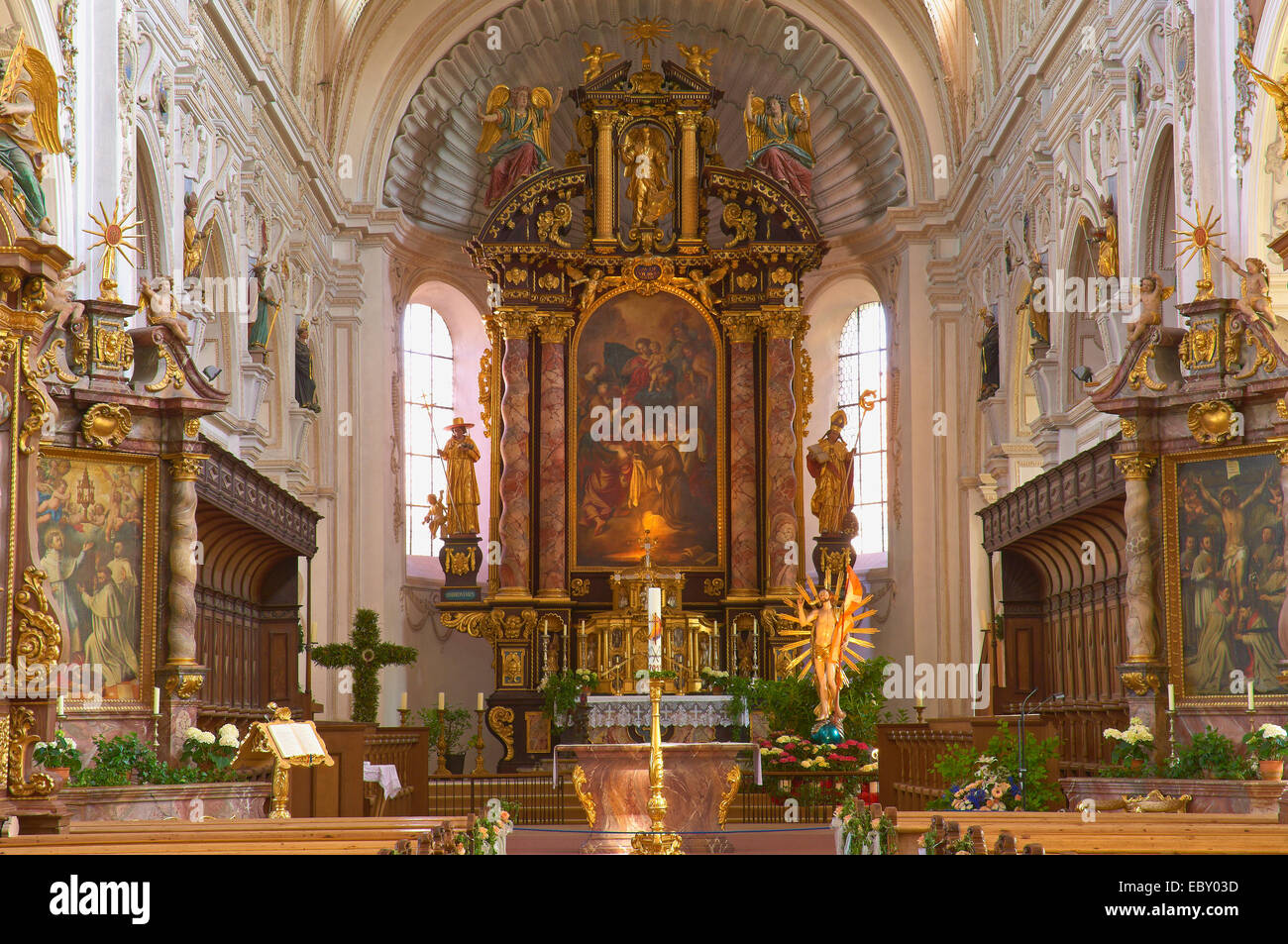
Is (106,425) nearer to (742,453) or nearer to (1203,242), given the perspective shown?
(1203,242)

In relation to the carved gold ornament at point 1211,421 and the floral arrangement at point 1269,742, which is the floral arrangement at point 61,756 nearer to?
the floral arrangement at point 1269,742

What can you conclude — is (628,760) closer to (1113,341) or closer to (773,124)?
(1113,341)

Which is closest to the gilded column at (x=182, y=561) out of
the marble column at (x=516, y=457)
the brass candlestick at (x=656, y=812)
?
the brass candlestick at (x=656, y=812)

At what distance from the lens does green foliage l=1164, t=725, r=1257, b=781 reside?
10.3m

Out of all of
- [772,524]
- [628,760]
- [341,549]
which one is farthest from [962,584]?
[628,760]

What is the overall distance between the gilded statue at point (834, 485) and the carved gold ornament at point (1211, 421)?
403 inches

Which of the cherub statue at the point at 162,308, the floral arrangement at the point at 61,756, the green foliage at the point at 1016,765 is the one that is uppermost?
the cherub statue at the point at 162,308

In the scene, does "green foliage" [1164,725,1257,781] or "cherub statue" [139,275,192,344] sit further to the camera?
"cherub statue" [139,275,192,344]

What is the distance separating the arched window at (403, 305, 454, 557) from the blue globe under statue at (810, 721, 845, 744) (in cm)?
997

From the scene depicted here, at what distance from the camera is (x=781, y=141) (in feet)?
75.7

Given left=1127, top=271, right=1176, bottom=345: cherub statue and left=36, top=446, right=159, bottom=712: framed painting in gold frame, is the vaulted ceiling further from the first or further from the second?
Result: left=36, top=446, right=159, bottom=712: framed painting in gold frame

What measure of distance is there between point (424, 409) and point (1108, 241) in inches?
525

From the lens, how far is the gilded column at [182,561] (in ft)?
40.3

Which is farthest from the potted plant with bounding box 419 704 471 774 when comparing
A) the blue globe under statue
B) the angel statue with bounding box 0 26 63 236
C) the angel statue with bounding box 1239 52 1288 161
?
the angel statue with bounding box 1239 52 1288 161
